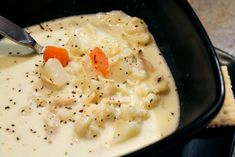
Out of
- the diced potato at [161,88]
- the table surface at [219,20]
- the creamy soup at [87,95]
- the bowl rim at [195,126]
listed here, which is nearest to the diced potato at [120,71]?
the creamy soup at [87,95]

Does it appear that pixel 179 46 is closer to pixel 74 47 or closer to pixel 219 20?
pixel 74 47

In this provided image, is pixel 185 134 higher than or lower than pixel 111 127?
higher

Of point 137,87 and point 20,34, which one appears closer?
point 137,87

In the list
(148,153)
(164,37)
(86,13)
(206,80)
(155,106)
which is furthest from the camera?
(86,13)

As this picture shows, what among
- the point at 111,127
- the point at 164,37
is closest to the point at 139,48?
the point at 164,37

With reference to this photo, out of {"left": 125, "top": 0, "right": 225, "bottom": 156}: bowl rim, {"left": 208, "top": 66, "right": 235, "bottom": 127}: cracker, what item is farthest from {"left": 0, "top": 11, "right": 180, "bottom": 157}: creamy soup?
{"left": 125, "top": 0, "right": 225, "bottom": 156}: bowl rim

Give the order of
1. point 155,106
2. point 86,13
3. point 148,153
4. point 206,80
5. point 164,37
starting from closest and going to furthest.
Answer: point 148,153
point 206,80
point 155,106
point 164,37
point 86,13

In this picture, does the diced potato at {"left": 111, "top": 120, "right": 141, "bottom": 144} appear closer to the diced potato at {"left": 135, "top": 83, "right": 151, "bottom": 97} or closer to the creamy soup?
the creamy soup

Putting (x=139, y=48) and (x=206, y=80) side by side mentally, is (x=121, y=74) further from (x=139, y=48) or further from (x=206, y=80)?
(x=206, y=80)
